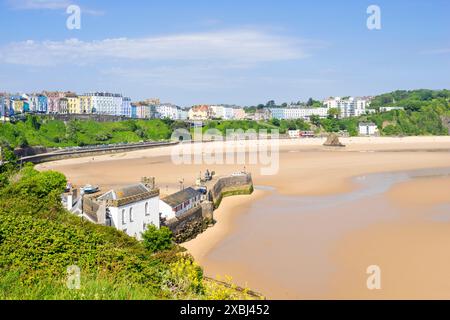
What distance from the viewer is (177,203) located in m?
24.6

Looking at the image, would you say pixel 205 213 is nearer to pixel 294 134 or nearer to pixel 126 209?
pixel 126 209

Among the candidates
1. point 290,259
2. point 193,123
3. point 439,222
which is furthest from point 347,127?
point 290,259

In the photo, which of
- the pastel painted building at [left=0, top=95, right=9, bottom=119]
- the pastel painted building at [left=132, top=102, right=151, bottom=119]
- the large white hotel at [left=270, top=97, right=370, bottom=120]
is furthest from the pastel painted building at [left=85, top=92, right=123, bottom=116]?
the large white hotel at [left=270, top=97, right=370, bottom=120]

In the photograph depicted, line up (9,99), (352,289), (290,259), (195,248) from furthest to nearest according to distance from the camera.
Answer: (9,99), (195,248), (290,259), (352,289)

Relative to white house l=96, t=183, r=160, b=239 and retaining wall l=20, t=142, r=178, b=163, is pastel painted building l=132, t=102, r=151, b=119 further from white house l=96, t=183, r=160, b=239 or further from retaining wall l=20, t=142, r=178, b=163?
white house l=96, t=183, r=160, b=239

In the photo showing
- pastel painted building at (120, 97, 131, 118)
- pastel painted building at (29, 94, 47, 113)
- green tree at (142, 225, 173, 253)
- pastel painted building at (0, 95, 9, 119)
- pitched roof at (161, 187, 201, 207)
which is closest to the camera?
green tree at (142, 225, 173, 253)

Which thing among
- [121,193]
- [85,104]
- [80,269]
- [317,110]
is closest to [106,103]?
[85,104]

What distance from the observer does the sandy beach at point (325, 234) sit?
58.1ft

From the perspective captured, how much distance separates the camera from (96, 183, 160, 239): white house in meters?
19.7

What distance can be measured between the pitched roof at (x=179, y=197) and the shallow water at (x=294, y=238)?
9.26 ft
